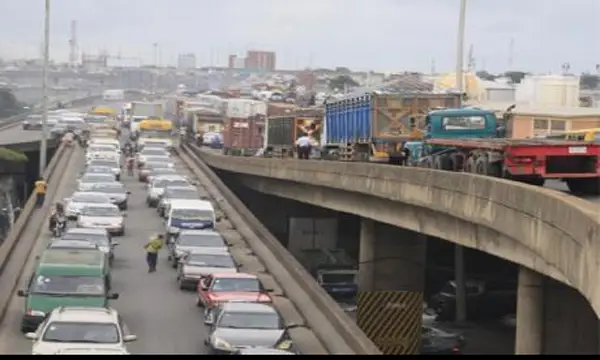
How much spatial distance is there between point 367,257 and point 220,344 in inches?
799

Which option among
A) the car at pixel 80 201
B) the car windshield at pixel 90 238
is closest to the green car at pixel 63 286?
the car windshield at pixel 90 238

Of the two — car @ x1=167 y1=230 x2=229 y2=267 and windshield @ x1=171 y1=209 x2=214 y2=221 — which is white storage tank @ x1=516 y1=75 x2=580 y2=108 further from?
car @ x1=167 y1=230 x2=229 y2=267

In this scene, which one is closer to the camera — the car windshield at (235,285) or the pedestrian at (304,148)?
the car windshield at (235,285)

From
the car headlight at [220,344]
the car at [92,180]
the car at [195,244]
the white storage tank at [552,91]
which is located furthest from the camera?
the white storage tank at [552,91]

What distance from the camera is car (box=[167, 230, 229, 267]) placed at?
1379 inches

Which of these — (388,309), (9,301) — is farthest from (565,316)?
(9,301)

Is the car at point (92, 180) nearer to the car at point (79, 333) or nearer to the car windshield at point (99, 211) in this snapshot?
the car windshield at point (99, 211)

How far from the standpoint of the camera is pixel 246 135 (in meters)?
79.2

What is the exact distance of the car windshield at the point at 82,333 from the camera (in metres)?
20.7

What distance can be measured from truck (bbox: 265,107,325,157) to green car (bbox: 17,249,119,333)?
30017 millimetres

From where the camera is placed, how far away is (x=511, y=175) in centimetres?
2666

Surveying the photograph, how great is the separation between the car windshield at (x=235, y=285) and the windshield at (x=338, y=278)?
46.7 ft

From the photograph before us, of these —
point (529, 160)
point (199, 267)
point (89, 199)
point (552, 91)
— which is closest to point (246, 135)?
point (552, 91)

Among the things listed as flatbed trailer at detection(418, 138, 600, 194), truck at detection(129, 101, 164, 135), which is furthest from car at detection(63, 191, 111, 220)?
truck at detection(129, 101, 164, 135)
